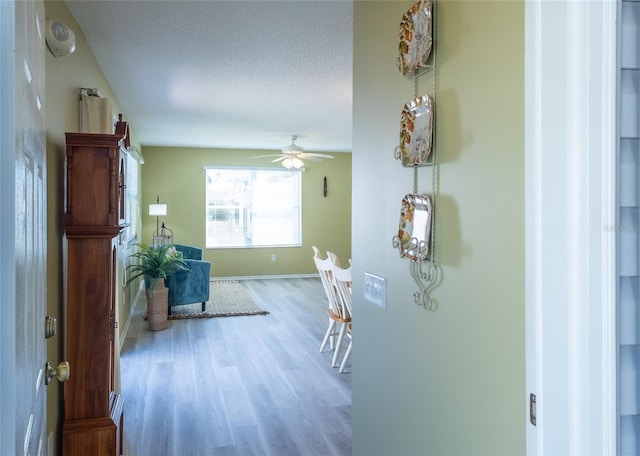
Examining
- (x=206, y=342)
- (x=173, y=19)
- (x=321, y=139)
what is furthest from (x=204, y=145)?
(x=173, y=19)

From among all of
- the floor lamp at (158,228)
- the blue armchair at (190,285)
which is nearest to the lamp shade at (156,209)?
the floor lamp at (158,228)

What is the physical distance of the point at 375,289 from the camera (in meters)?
1.78

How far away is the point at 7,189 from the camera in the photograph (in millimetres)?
554

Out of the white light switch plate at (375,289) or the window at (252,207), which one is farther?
the window at (252,207)

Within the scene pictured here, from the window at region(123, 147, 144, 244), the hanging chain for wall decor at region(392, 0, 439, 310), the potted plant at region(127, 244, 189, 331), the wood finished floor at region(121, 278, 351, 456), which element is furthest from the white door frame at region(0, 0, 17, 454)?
the potted plant at region(127, 244, 189, 331)

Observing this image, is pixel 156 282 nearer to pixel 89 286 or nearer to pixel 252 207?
pixel 89 286

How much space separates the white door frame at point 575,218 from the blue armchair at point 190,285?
17.3ft

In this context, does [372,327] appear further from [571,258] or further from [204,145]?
[204,145]

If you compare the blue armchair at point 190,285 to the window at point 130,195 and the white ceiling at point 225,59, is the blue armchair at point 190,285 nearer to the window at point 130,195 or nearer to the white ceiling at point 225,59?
the window at point 130,195

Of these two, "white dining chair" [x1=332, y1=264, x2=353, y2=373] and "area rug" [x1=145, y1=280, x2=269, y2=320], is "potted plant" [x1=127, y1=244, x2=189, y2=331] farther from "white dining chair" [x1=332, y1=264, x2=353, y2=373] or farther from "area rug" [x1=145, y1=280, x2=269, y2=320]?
"white dining chair" [x1=332, y1=264, x2=353, y2=373]

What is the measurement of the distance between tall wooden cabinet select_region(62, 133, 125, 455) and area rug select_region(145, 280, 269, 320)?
139 inches

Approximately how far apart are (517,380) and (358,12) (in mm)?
1539

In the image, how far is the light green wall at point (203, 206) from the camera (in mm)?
8148

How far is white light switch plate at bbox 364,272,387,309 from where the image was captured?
1.71m
